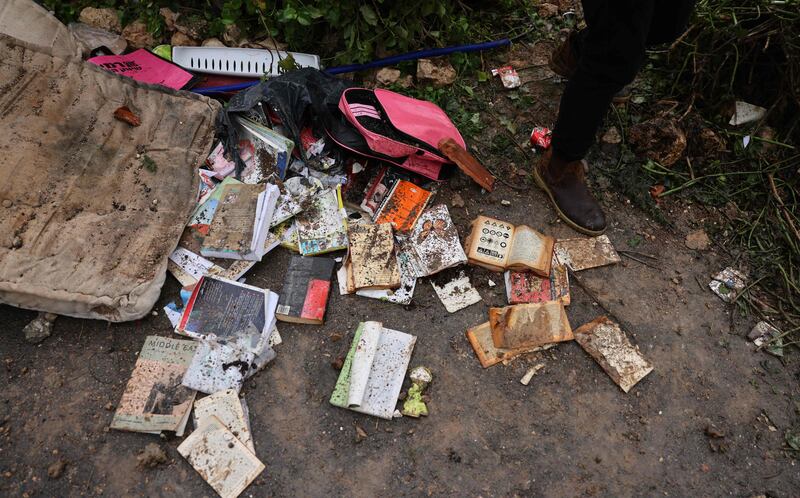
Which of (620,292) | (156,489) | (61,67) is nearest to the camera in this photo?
(156,489)

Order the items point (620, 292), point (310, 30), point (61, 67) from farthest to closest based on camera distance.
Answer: point (310, 30), point (61, 67), point (620, 292)

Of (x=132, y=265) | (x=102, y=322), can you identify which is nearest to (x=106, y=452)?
(x=102, y=322)

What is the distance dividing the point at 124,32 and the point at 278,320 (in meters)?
2.16

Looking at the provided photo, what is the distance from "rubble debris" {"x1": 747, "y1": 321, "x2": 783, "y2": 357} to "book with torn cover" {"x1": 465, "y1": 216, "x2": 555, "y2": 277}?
92 centimetres

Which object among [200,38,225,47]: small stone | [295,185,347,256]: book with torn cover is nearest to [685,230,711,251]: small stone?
[295,185,347,256]: book with torn cover

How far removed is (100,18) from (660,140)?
3310 millimetres

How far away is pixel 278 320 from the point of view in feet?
7.07

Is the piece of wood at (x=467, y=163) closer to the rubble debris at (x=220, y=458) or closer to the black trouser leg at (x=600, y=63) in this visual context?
the black trouser leg at (x=600, y=63)

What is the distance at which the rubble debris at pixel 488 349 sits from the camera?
2.05 m

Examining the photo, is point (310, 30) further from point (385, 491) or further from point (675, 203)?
point (385, 491)

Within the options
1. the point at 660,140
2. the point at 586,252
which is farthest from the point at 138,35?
the point at 660,140

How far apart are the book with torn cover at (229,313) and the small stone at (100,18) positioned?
1942mm

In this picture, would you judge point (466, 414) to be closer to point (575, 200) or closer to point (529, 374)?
point (529, 374)

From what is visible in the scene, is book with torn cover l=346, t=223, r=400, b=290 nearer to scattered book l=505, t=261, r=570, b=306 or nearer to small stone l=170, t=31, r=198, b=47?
scattered book l=505, t=261, r=570, b=306
